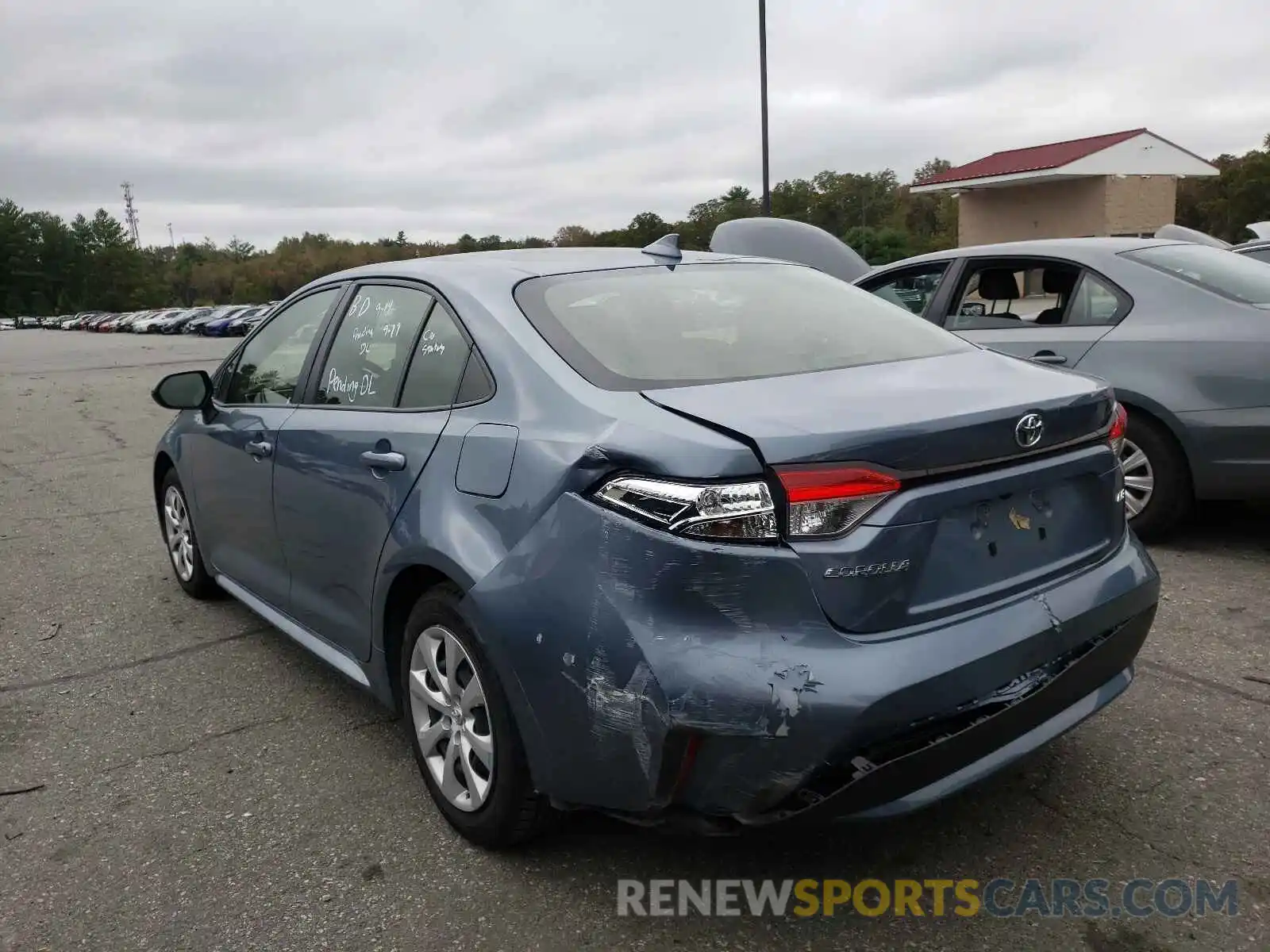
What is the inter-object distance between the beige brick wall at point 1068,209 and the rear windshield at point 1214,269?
2812 cm

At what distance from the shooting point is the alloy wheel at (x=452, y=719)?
2.63 metres

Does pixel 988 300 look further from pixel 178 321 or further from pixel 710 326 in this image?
pixel 178 321

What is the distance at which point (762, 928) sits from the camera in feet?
7.91

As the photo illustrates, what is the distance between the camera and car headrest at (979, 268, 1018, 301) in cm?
571

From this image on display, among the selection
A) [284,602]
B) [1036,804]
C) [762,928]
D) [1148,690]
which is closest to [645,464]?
[762,928]

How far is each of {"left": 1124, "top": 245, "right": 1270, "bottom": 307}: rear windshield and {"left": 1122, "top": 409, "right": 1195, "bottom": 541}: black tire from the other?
2.24 feet

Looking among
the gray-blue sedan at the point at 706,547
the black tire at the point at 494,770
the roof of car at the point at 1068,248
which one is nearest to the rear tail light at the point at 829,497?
the gray-blue sedan at the point at 706,547

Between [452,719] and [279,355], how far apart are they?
1875 millimetres

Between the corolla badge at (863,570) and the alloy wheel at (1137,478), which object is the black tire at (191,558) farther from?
the alloy wheel at (1137,478)

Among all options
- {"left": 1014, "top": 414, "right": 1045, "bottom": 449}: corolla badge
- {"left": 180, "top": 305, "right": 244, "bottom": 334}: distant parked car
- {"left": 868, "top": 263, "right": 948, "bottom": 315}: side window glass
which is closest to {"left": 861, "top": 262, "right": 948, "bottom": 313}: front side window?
{"left": 868, "top": 263, "right": 948, "bottom": 315}: side window glass

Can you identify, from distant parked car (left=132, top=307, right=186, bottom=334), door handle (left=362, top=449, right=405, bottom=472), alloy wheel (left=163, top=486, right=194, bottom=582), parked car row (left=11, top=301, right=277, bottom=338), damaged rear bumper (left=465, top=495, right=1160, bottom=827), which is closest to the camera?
damaged rear bumper (left=465, top=495, right=1160, bottom=827)

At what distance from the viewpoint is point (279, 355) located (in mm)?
3979

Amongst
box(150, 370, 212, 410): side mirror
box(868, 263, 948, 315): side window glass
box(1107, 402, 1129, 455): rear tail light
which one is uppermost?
box(868, 263, 948, 315): side window glass

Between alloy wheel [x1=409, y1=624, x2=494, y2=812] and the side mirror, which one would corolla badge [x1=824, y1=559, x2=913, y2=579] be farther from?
the side mirror
